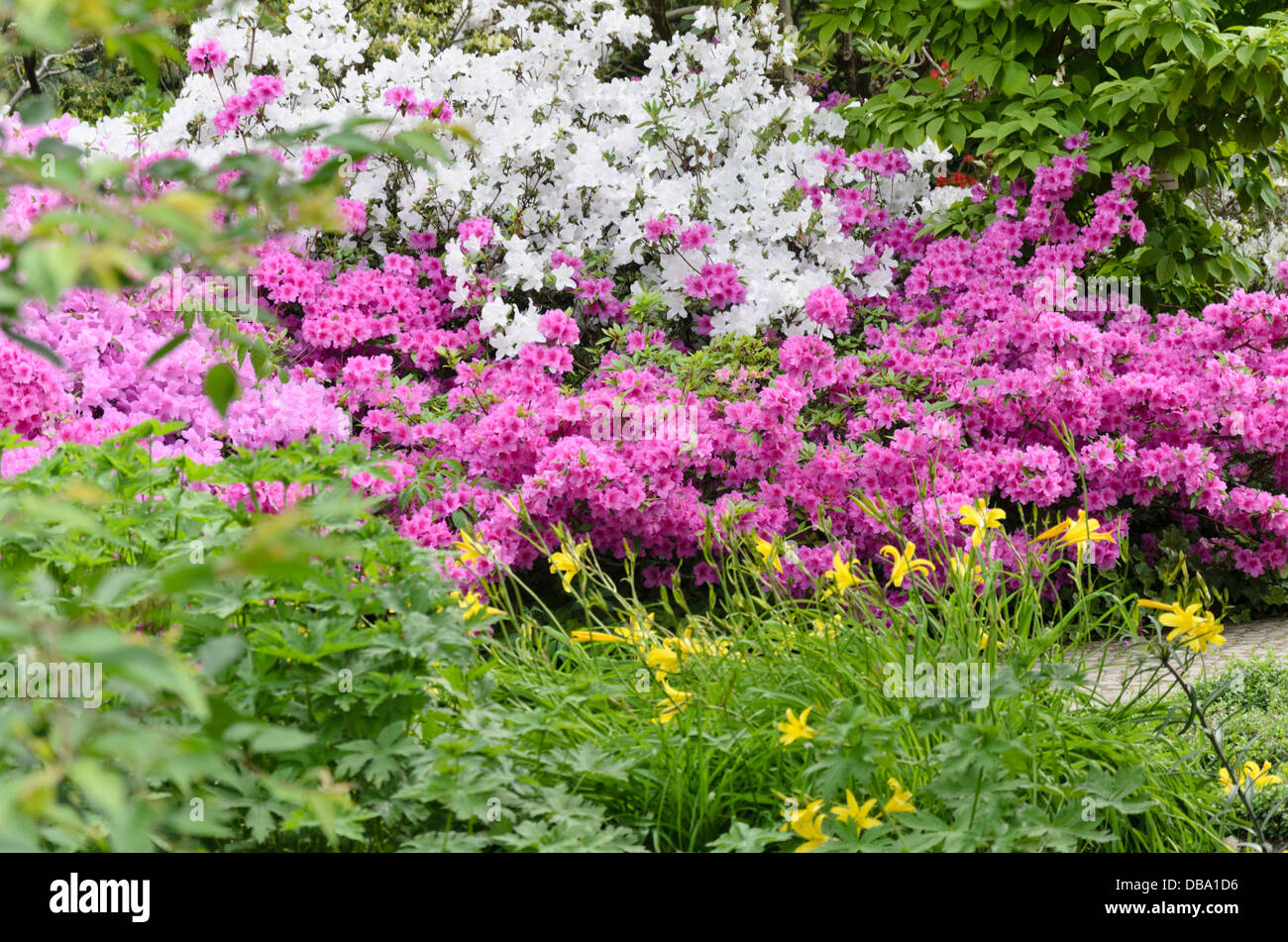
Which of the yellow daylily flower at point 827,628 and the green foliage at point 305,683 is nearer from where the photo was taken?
the green foliage at point 305,683

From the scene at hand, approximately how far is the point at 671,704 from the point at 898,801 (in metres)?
0.62

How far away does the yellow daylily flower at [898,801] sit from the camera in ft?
6.60

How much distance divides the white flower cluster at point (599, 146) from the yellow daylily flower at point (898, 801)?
309 centimetres

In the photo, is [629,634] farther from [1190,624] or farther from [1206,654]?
[1206,654]

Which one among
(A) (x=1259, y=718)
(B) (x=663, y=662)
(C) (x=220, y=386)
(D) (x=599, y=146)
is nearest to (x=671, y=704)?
(B) (x=663, y=662)

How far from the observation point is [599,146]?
5547mm

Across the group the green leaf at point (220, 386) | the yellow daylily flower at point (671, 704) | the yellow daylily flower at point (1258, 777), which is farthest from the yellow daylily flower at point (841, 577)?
the green leaf at point (220, 386)

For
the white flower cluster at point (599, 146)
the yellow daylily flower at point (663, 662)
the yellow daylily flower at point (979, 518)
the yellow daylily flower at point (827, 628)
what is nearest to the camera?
the yellow daylily flower at point (663, 662)

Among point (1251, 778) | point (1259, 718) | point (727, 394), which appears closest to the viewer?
point (1251, 778)

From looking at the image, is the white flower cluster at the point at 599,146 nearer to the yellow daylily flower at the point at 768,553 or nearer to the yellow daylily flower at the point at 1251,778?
the yellow daylily flower at the point at 768,553

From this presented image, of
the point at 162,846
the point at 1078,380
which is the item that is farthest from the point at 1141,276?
the point at 162,846

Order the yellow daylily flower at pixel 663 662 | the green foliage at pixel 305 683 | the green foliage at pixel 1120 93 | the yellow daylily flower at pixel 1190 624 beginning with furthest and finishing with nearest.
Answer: the green foliage at pixel 1120 93 → the yellow daylily flower at pixel 663 662 → the yellow daylily flower at pixel 1190 624 → the green foliage at pixel 305 683

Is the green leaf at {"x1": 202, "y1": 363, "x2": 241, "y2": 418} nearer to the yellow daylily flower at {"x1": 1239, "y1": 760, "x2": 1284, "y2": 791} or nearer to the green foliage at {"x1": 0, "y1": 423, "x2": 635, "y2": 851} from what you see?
the green foliage at {"x1": 0, "y1": 423, "x2": 635, "y2": 851}
